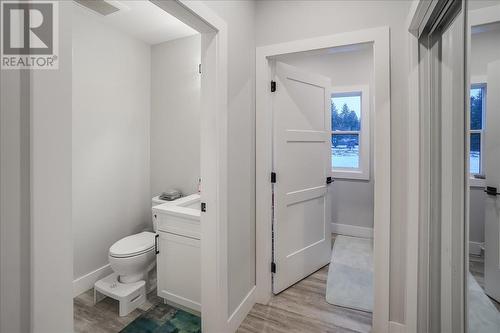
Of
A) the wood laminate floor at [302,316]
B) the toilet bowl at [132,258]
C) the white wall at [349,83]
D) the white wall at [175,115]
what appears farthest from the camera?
the white wall at [349,83]

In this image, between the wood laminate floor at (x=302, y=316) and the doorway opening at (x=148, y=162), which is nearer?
the doorway opening at (x=148, y=162)

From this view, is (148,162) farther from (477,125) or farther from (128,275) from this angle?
(477,125)

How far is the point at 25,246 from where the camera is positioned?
2.16 ft

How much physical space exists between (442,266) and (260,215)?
4.05 feet

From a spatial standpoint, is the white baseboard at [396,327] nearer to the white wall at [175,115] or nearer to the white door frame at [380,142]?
the white door frame at [380,142]

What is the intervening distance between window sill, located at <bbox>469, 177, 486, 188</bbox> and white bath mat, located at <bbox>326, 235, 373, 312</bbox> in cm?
152

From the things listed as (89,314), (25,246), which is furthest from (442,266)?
(89,314)

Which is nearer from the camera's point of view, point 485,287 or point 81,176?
point 485,287

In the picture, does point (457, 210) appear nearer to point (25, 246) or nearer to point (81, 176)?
point (25, 246)

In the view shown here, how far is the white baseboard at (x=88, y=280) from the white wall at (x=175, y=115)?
3.12 feet

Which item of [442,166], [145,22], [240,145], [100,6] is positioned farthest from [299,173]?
[100,6]

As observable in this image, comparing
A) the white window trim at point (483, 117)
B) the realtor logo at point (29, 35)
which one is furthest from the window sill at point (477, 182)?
the realtor logo at point (29, 35)

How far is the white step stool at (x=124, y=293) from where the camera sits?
6.54ft

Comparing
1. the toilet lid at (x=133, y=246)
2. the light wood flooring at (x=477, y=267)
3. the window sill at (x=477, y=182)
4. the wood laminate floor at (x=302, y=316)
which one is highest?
the window sill at (x=477, y=182)
